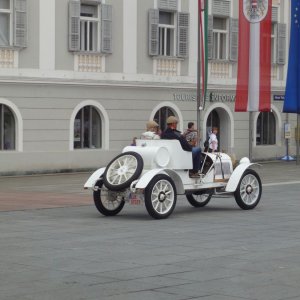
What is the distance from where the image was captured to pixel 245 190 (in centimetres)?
1811

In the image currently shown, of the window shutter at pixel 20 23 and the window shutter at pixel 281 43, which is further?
the window shutter at pixel 281 43

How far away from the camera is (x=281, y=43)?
42.1 metres

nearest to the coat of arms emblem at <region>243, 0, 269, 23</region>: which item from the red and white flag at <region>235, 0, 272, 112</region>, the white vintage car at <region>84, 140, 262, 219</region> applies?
the red and white flag at <region>235, 0, 272, 112</region>

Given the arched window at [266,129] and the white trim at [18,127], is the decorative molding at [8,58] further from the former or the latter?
the arched window at [266,129]

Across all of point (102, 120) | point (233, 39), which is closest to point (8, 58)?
point (102, 120)

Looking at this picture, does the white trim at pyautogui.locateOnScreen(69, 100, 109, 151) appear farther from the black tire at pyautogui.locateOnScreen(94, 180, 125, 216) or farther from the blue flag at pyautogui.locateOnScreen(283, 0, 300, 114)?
the black tire at pyautogui.locateOnScreen(94, 180, 125, 216)

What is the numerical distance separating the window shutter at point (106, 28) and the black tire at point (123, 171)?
60.2 feet

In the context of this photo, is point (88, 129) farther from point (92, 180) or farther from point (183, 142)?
point (92, 180)

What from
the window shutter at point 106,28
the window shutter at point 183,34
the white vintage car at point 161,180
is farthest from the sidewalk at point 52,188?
the window shutter at point 183,34

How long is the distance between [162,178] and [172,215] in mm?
1185

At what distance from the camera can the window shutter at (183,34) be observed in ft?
123

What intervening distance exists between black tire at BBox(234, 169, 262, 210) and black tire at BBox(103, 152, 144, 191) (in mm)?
2605

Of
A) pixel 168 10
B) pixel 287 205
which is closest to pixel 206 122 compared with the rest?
pixel 168 10

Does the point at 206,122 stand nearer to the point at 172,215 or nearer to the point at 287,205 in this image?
the point at 287,205
